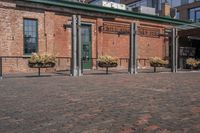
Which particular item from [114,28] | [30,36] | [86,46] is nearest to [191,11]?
[114,28]

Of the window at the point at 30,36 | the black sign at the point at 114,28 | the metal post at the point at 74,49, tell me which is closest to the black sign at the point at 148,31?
the black sign at the point at 114,28

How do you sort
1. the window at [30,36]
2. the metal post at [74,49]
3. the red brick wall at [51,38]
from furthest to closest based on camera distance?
the window at [30,36] < the red brick wall at [51,38] < the metal post at [74,49]

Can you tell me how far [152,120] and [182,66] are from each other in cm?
2725

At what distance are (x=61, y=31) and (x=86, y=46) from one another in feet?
8.53

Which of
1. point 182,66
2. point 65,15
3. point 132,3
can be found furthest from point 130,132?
point 132,3

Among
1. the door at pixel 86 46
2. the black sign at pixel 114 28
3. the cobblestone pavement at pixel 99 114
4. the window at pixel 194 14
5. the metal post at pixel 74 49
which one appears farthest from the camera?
the window at pixel 194 14

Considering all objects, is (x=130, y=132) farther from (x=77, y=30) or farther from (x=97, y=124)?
(x=77, y=30)

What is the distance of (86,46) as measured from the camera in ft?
81.0

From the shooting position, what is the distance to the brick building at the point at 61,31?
2047cm

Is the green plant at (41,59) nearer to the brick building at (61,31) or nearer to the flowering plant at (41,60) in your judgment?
the flowering plant at (41,60)

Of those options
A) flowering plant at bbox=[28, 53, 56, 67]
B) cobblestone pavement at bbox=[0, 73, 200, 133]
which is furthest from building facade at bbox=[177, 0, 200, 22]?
cobblestone pavement at bbox=[0, 73, 200, 133]

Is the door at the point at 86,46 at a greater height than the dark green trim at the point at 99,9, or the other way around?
the dark green trim at the point at 99,9

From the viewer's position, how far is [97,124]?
17.0 feet

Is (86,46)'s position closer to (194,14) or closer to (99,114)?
(99,114)
